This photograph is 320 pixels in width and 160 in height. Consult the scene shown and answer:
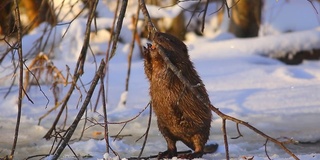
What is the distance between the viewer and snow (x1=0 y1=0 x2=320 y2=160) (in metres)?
4.68

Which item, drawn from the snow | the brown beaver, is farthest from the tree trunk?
the brown beaver

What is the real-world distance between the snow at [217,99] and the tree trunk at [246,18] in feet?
2.52

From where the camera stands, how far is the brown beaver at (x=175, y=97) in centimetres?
369

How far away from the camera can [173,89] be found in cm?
369

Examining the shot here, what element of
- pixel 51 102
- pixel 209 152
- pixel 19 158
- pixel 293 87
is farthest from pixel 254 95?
pixel 19 158

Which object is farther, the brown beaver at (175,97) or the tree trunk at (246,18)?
the tree trunk at (246,18)

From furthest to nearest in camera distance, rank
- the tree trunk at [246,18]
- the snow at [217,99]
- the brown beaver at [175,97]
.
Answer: the tree trunk at [246,18] < the snow at [217,99] < the brown beaver at [175,97]

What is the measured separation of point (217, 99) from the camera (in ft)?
21.4

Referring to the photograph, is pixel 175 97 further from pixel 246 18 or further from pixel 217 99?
pixel 246 18

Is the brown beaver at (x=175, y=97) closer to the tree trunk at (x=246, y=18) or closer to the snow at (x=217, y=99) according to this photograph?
the snow at (x=217, y=99)

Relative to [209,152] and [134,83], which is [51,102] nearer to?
[134,83]

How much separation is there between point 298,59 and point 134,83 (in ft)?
10.2

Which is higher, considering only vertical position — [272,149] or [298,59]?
[298,59]

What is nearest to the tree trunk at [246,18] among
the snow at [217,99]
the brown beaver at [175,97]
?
the snow at [217,99]
